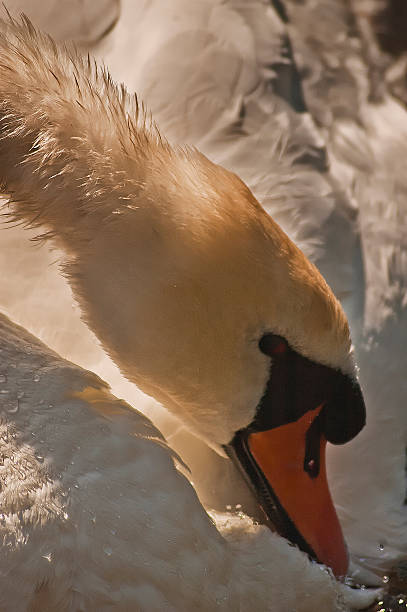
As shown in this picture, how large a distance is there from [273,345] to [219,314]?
0.15 metres

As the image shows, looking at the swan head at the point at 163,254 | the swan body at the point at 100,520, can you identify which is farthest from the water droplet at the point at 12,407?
the swan head at the point at 163,254

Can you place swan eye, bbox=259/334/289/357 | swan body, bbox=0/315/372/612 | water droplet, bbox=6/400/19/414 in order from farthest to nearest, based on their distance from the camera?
swan eye, bbox=259/334/289/357
water droplet, bbox=6/400/19/414
swan body, bbox=0/315/372/612

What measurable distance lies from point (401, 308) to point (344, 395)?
745mm

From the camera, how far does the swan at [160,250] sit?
7.76ft

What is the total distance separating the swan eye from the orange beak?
314 millimetres

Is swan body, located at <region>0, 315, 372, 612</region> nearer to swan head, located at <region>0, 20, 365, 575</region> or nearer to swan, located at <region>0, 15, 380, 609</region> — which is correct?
swan, located at <region>0, 15, 380, 609</region>

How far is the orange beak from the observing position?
275 cm

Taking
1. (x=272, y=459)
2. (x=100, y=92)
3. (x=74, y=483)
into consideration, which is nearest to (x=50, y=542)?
(x=74, y=483)

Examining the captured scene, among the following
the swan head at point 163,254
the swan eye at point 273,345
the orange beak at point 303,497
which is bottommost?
the orange beak at point 303,497

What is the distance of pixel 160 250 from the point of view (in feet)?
7.98

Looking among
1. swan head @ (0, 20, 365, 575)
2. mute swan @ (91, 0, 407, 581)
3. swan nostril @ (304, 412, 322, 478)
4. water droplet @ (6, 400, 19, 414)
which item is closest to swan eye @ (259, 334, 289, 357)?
swan head @ (0, 20, 365, 575)

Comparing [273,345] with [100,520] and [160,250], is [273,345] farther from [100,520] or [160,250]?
[100,520]

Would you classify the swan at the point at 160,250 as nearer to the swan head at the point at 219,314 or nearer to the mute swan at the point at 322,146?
the swan head at the point at 219,314

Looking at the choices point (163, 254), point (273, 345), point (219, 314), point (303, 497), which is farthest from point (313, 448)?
point (163, 254)
